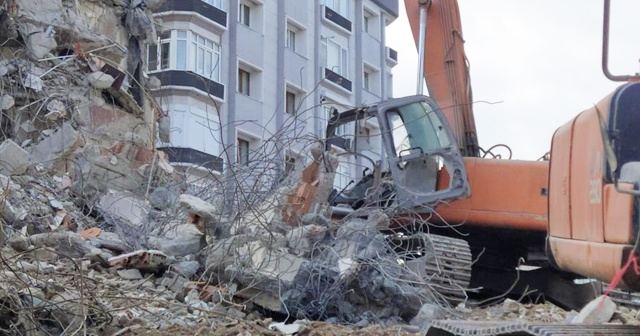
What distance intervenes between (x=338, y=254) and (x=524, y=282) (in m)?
2.85

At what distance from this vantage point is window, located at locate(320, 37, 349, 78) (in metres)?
30.7

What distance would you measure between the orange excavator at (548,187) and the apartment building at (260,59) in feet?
31.5

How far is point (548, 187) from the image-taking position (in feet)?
13.1

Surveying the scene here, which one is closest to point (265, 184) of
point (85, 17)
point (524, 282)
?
point (524, 282)

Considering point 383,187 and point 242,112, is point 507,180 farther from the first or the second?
point 242,112

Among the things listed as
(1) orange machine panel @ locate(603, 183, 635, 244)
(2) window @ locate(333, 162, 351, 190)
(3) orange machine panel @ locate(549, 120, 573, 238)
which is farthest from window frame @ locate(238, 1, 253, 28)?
(1) orange machine panel @ locate(603, 183, 635, 244)

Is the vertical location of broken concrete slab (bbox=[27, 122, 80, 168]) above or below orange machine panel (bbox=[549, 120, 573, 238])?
above

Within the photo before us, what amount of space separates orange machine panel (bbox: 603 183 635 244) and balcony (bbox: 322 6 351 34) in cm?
2793

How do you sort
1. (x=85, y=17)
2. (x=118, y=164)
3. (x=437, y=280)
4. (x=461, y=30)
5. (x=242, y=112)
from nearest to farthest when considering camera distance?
(x=437, y=280), (x=461, y=30), (x=118, y=164), (x=85, y=17), (x=242, y=112)

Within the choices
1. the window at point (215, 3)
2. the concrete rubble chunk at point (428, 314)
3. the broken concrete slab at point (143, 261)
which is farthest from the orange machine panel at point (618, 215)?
the window at point (215, 3)

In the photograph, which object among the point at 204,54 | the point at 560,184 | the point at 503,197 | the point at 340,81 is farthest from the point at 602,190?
the point at 340,81

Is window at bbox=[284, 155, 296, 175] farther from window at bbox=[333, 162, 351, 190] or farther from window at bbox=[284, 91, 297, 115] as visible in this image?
window at bbox=[284, 91, 297, 115]

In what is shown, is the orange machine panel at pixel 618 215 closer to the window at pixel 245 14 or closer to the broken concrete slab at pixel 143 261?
the broken concrete slab at pixel 143 261

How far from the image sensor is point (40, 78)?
10305 millimetres
